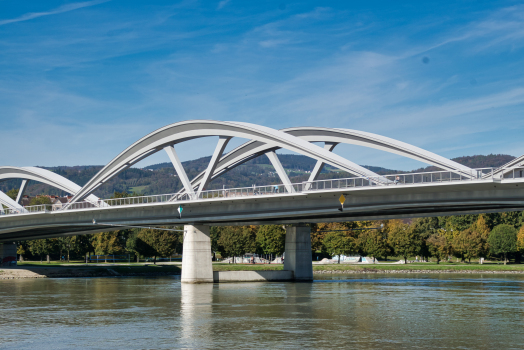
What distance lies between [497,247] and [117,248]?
2739 inches

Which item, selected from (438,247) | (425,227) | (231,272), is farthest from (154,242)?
(425,227)

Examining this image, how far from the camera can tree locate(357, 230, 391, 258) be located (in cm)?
10950

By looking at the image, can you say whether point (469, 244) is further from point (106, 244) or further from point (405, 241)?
point (106, 244)

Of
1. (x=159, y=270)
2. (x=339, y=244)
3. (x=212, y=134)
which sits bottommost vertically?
(x=159, y=270)

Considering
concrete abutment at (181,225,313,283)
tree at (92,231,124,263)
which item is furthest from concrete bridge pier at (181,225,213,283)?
tree at (92,231,124,263)

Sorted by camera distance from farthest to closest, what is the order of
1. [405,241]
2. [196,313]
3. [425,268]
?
[405,241] → [425,268] → [196,313]

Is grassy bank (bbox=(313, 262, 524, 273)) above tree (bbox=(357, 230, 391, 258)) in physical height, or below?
below

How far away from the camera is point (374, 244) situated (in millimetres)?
109750

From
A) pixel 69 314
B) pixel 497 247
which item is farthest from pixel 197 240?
pixel 497 247

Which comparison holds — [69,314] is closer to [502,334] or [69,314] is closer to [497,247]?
[502,334]

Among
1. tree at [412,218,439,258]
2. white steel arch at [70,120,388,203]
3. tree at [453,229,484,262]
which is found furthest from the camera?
tree at [412,218,439,258]

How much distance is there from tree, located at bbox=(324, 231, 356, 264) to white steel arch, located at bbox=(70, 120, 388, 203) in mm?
52924

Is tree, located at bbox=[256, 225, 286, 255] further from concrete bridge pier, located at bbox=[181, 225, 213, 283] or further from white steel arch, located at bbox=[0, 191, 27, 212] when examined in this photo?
concrete bridge pier, located at bbox=[181, 225, 213, 283]

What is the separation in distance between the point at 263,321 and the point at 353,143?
93.1 feet
